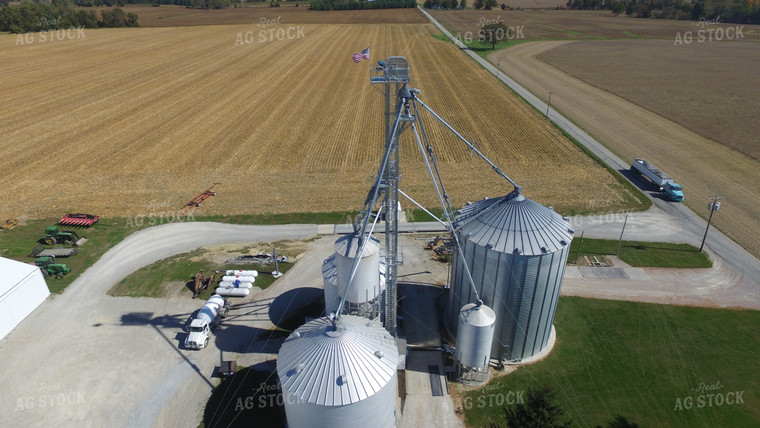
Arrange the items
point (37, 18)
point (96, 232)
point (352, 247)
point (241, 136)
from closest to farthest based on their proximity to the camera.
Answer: point (352, 247)
point (96, 232)
point (241, 136)
point (37, 18)

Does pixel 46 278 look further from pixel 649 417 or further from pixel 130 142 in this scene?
pixel 649 417

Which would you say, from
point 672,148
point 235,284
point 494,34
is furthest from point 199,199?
point 494,34

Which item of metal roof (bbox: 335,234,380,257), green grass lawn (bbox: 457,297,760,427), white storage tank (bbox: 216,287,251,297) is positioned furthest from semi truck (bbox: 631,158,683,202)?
white storage tank (bbox: 216,287,251,297)

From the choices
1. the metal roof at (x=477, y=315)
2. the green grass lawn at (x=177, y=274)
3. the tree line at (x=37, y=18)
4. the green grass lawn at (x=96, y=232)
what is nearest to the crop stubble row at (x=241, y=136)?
the green grass lawn at (x=96, y=232)

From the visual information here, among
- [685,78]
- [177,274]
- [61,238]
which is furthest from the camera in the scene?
[685,78]

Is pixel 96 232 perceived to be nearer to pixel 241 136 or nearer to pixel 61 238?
pixel 61 238

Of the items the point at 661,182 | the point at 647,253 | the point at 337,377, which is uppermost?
the point at 661,182

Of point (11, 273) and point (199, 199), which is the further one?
point (199, 199)
